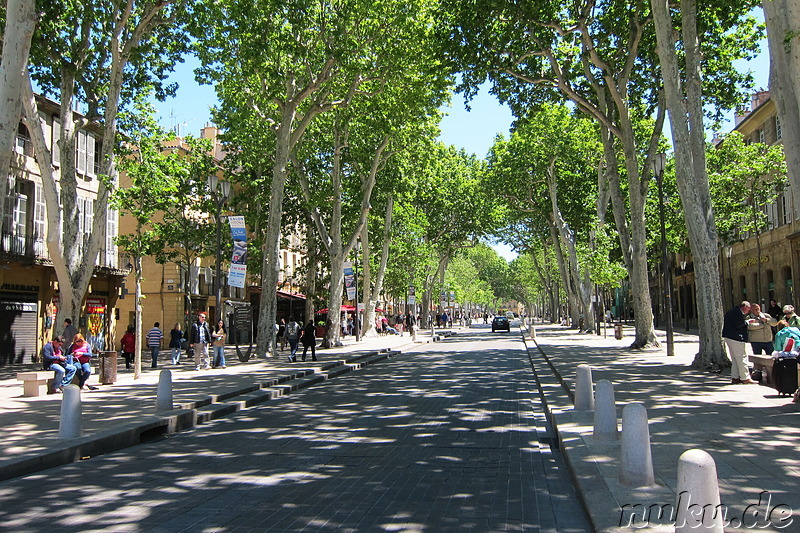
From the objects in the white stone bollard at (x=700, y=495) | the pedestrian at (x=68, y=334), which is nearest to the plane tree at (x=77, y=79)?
the pedestrian at (x=68, y=334)

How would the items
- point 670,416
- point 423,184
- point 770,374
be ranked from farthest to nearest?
point 423,184, point 770,374, point 670,416

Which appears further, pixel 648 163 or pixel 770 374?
pixel 648 163

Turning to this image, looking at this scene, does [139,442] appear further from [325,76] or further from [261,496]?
[325,76]

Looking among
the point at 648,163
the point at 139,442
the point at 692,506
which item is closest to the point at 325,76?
the point at 648,163

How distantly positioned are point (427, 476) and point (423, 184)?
33.0 metres

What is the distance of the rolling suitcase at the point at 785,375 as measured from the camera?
1027cm

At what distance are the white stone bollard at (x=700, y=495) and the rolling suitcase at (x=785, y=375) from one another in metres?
7.78

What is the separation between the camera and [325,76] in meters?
23.2

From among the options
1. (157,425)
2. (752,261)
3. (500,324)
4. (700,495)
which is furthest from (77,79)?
(500,324)

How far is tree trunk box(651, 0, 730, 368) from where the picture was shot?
49.7ft

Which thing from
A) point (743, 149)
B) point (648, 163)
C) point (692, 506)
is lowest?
point (692, 506)

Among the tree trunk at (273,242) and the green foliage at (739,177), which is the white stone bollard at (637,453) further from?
the green foliage at (739,177)

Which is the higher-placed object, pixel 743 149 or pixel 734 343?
pixel 743 149

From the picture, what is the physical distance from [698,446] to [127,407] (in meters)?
9.40
